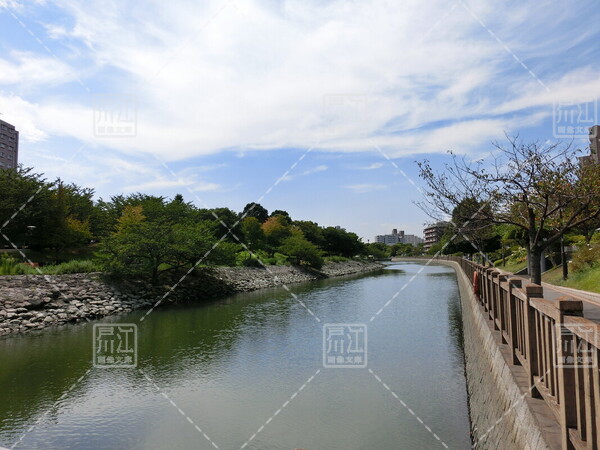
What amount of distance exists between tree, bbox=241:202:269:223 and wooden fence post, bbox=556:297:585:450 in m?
66.1

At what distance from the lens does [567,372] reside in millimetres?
2764

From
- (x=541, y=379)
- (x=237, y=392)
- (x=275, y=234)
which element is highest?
(x=275, y=234)

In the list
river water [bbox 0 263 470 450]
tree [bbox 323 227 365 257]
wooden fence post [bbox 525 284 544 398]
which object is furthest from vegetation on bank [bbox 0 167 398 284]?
tree [bbox 323 227 365 257]

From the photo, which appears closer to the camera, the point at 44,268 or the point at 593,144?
the point at 44,268

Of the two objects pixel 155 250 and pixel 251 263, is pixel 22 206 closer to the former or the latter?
pixel 155 250

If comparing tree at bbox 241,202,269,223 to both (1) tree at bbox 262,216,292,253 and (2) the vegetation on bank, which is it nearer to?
(1) tree at bbox 262,216,292,253

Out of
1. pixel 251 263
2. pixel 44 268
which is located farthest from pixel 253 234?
pixel 44 268

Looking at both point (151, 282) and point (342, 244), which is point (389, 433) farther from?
point (342, 244)

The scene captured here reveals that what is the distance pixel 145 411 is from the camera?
7.59 m

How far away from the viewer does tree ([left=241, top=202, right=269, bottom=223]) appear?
69250 millimetres

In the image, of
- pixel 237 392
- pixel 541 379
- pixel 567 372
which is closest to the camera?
pixel 567 372

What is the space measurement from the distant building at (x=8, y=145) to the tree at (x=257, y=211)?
3963 centimetres

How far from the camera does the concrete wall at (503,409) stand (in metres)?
Result: 3.21

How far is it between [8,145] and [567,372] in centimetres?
8988
